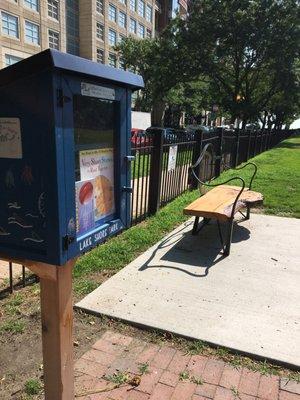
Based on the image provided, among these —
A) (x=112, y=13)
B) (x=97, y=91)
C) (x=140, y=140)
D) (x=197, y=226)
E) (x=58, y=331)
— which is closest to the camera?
(x=97, y=91)

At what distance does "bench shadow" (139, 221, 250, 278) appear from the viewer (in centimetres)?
459

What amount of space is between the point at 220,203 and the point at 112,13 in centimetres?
Result: 5313

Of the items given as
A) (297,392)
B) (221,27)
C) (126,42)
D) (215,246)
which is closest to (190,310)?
(297,392)

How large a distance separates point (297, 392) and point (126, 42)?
4441cm

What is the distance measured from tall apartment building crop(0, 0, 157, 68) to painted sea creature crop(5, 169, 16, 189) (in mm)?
39352

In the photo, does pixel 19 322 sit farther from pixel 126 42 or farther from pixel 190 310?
pixel 126 42

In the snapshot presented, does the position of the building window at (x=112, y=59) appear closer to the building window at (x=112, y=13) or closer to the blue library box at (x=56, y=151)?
the building window at (x=112, y=13)

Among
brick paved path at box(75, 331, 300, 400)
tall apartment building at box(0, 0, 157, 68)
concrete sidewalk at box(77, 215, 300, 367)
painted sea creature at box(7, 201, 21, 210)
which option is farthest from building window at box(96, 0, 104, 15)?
painted sea creature at box(7, 201, 21, 210)

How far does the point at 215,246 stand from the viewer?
533 centimetres

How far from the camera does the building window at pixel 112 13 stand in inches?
Result: 2049

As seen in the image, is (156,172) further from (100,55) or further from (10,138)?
(100,55)

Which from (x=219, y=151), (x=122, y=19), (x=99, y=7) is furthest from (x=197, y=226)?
(x=122, y=19)

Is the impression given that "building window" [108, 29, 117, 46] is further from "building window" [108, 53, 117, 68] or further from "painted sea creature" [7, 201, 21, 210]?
"painted sea creature" [7, 201, 21, 210]

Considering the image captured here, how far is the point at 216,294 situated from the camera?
394 cm
